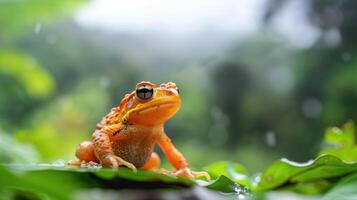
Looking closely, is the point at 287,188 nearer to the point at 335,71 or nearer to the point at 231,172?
the point at 231,172

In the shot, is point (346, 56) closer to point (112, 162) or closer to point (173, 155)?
point (173, 155)

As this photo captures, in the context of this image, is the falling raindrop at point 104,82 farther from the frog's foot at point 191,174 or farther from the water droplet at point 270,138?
the frog's foot at point 191,174

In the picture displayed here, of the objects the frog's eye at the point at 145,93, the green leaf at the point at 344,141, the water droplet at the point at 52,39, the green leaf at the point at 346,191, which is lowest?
the green leaf at the point at 346,191

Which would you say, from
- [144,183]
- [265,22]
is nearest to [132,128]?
[144,183]

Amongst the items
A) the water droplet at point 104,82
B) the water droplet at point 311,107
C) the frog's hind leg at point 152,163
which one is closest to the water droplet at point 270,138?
the water droplet at point 311,107

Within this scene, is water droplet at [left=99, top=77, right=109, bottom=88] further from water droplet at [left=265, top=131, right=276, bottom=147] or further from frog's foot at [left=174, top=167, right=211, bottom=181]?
frog's foot at [left=174, top=167, right=211, bottom=181]

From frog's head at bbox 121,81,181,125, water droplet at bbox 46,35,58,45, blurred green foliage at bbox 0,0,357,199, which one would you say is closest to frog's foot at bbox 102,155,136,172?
frog's head at bbox 121,81,181,125
